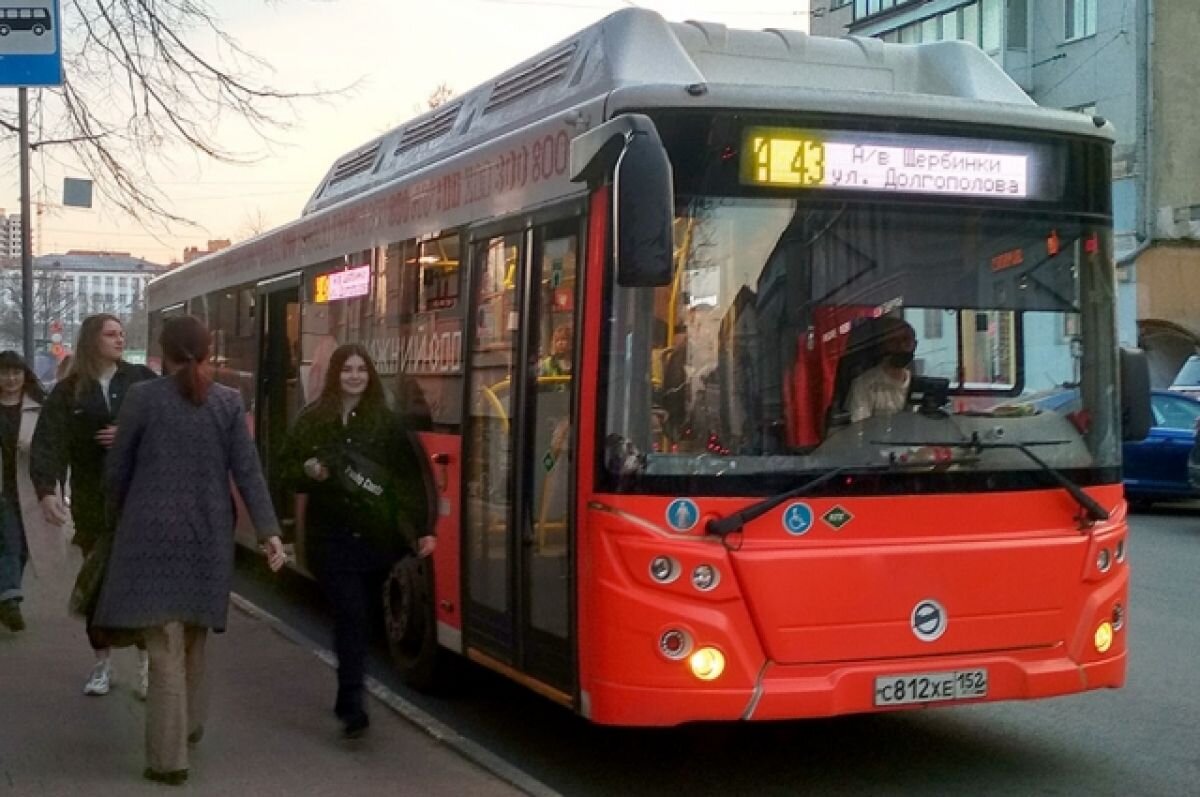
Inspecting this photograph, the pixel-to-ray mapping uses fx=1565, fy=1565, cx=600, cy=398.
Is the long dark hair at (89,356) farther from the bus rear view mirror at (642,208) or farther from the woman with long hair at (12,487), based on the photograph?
the bus rear view mirror at (642,208)

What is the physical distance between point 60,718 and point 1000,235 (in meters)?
4.79

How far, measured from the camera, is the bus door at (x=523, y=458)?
650cm

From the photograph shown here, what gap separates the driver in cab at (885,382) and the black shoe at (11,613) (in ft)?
19.1

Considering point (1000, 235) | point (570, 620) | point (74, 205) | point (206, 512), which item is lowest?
point (570, 620)

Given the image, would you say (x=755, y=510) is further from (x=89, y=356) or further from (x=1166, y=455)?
(x=1166, y=455)

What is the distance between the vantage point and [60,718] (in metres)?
7.32

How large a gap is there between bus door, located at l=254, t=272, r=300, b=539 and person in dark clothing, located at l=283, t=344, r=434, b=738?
3568 millimetres

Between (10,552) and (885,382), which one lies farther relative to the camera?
(10,552)

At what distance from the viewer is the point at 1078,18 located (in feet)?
133

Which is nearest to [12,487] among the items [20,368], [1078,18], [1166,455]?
[20,368]

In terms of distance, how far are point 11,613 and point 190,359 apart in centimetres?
413

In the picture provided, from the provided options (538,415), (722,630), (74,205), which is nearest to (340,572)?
(538,415)

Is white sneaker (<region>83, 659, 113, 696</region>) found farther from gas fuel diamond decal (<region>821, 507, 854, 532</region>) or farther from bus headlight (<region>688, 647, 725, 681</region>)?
gas fuel diamond decal (<region>821, 507, 854, 532</region>)

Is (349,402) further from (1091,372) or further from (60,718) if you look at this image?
(1091,372)
